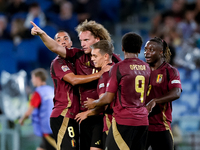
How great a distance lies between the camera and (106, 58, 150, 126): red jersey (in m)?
4.00

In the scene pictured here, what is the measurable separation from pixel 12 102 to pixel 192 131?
163 inches

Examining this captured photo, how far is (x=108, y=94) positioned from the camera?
404 centimetres

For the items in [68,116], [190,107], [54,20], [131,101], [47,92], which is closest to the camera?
[131,101]

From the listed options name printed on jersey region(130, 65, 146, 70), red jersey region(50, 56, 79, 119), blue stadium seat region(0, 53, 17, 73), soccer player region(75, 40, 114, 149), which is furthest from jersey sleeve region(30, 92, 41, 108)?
name printed on jersey region(130, 65, 146, 70)

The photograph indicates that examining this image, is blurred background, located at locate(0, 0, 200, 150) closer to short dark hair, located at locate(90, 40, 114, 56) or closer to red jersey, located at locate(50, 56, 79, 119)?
red jersey, located at locate(50, 56, 79, 119)

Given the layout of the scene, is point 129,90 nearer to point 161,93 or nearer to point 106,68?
point 106,68

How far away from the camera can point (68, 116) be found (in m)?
4.64

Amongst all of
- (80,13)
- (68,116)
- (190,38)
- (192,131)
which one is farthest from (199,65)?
(68,116)

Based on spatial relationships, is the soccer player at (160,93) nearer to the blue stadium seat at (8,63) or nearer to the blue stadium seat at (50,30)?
the blue stadium seat at (50,30)

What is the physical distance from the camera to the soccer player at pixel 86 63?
456cm

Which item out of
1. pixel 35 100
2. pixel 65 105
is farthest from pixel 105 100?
pixel 35 100

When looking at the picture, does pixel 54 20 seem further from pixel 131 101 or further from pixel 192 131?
pixel 131 101

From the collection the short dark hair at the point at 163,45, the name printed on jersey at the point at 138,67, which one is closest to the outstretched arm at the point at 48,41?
the name printed on jersey at the point at 138,67

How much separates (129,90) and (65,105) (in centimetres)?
103
